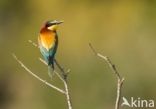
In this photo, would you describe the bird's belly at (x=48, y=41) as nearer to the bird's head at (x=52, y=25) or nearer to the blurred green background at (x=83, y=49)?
the bird's head at (x=52, y=25)

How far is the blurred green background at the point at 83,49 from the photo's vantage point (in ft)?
26.6

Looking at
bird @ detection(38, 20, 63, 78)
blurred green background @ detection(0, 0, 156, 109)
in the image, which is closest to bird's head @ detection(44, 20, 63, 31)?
bird @ detection(38, 20, 63, 78)

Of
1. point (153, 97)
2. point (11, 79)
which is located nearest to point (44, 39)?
point (153, 97)

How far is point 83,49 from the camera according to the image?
9.05 meters

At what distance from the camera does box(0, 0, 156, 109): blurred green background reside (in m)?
8.09

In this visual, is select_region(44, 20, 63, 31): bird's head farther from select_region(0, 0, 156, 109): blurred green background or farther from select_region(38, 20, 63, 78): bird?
select_region(0, 0, 156, 109): blurred green background

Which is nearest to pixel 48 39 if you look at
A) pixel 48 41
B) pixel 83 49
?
pixel 48 41

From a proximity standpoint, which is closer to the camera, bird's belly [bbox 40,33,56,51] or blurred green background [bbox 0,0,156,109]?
bird's belly [bbox 40,33,56,51]

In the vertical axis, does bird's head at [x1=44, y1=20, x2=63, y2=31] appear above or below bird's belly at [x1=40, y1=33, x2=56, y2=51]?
above

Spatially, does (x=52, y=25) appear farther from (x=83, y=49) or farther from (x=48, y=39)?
(x=83, y=49)

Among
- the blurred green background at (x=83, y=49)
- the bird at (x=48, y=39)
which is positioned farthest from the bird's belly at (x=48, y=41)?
the blurred green background at (x=83, y=49)

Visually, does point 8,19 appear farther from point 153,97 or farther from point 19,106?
point 153,97

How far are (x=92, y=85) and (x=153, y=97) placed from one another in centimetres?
74

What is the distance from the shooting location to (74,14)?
9.52 metres
